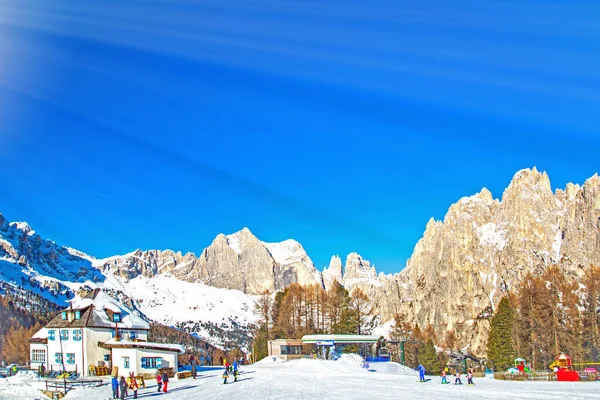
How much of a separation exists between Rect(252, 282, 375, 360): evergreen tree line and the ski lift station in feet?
43.7

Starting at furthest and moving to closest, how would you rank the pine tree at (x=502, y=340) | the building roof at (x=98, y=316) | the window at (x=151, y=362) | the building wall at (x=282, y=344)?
the pine tree at (x=502, y=340) → the building wall at (x=282, y=344) → the building roof at (x=98, y=316) → the window at (x=151, y=362)

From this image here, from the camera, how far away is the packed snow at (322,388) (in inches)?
1880

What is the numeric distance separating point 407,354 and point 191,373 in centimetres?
5515

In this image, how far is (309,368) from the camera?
73875 millimetres

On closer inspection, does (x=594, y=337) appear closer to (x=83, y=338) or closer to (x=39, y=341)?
(x=83, y=338)

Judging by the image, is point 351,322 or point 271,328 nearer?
point 351,322

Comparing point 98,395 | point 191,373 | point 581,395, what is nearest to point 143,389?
point 98,395

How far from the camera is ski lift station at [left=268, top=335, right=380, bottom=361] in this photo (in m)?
85.8

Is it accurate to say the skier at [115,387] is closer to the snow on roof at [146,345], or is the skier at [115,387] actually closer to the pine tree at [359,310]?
the snow on roof at [146,345]

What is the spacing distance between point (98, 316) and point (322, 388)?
3860 cm

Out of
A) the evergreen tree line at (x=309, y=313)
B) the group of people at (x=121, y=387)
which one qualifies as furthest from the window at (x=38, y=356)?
the evergreen tree line at (x=309, y=313)

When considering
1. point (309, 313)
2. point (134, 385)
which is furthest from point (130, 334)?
point (309, 313)

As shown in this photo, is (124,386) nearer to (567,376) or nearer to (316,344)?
(567,376)

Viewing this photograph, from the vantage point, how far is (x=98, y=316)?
266ft
